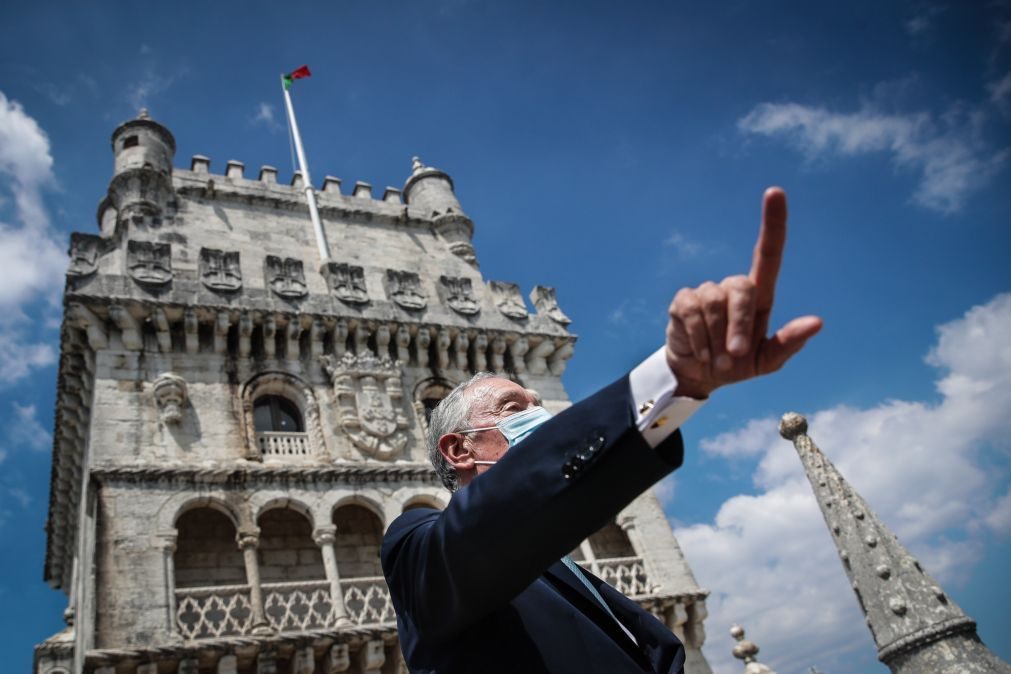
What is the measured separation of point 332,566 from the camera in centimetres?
1377

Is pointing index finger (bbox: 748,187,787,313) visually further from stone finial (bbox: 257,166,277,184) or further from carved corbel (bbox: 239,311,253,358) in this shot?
stone finial (bbox: 257,166,277,184)

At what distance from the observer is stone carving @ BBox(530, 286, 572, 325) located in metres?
20.2

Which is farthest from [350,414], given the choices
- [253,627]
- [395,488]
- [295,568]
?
[253,627]

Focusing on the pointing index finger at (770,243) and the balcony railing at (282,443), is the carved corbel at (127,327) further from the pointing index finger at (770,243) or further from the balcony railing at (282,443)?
the pointing index finger at (770,243)

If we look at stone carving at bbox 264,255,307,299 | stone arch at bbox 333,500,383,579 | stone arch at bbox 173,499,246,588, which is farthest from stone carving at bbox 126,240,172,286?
stone arch at bbox 333,500,383,579

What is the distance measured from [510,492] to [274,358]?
1550 centimetres

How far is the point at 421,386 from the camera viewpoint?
17453 millimetres

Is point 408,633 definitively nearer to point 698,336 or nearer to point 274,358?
point 698,336

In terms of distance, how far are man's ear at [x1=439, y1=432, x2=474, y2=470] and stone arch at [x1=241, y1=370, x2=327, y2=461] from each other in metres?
12.5

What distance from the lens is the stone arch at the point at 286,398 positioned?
48.8ft

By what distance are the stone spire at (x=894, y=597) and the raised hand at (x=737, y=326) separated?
607 centimetres

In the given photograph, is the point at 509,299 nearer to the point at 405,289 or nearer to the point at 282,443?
the point at 405,289

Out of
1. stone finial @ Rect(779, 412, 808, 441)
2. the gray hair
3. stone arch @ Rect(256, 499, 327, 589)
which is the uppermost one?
stone arch @ Rect(256, 499, 327, 589)

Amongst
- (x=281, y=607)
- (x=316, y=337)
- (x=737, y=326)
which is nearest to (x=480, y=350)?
(x=316, y=337)
